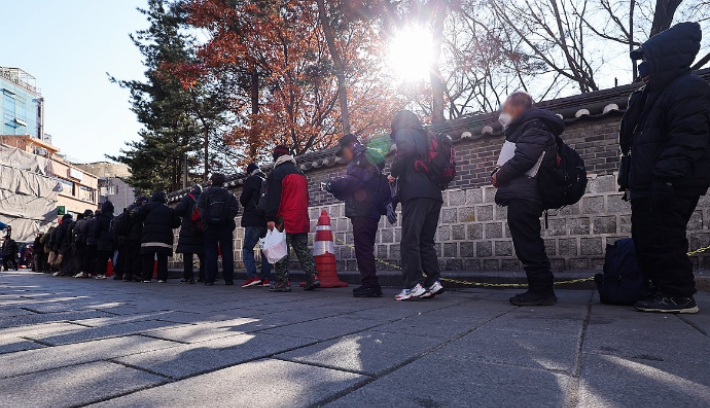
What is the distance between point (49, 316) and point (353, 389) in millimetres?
3311

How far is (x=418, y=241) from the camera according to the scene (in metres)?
4.77

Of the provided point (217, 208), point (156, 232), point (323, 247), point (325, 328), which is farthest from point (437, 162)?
point (156, 232)

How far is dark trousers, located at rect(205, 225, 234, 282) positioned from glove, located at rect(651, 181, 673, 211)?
6.52 m

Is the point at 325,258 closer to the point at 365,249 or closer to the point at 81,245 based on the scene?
the point at 365,249

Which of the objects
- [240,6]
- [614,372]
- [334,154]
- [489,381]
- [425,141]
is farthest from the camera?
[240,6]

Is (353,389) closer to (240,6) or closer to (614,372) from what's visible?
(614,372)

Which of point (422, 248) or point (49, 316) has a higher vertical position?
point (422, 248)

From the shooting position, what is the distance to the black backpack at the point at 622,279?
3.98 meters

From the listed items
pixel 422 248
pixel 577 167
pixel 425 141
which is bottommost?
pixel 422 248

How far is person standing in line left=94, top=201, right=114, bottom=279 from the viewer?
36.9 ft

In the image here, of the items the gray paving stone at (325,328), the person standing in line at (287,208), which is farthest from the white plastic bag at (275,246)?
the gray paving stone at (325,328)

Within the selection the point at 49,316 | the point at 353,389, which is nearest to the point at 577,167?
the point at 353,389

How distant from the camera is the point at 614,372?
5.94 ft

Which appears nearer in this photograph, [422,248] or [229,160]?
[422,248]
